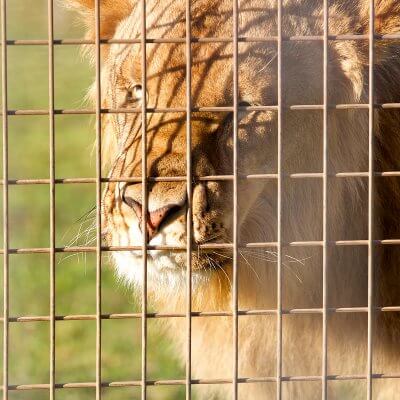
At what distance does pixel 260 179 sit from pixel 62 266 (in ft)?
12.6

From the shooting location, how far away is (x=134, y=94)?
3.00m

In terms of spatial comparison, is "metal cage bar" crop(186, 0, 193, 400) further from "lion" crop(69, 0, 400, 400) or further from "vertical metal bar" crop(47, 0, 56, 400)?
"vertical metal bar" crop(47, 0, 56, 400)

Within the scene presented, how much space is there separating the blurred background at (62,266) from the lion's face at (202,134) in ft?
1.68

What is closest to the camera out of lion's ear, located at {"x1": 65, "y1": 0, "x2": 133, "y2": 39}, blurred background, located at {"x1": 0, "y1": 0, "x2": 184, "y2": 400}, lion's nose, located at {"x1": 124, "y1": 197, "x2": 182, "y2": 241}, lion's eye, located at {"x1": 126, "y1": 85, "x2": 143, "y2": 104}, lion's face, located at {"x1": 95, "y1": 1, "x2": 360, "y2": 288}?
lion's nose, located at {"x1": 124, "y1": 197, "x2": 182, "y2": 241}

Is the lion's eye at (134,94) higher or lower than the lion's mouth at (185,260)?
higher

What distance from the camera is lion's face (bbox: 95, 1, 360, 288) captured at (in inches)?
98.4

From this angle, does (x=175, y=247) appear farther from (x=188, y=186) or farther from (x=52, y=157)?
(x=52, y=157)

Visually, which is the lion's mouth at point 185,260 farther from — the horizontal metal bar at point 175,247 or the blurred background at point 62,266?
the blurred background at point 62,266

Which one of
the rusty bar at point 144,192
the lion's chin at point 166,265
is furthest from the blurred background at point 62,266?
the rusty bar at point 144,192

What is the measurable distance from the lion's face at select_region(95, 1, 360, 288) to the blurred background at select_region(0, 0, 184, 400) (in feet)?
1.68

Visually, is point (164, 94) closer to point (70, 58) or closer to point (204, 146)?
point (204, 146)

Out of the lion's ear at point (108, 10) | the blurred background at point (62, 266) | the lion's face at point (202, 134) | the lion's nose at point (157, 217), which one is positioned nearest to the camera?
the lion's nose at point (157, 217)

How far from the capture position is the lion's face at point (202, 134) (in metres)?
2.50

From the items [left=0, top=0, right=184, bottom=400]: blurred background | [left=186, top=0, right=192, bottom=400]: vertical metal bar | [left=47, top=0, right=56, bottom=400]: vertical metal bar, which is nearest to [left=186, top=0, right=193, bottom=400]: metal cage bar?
[left=186, top=0, right=192, bottom=400]: vertical metal bar
